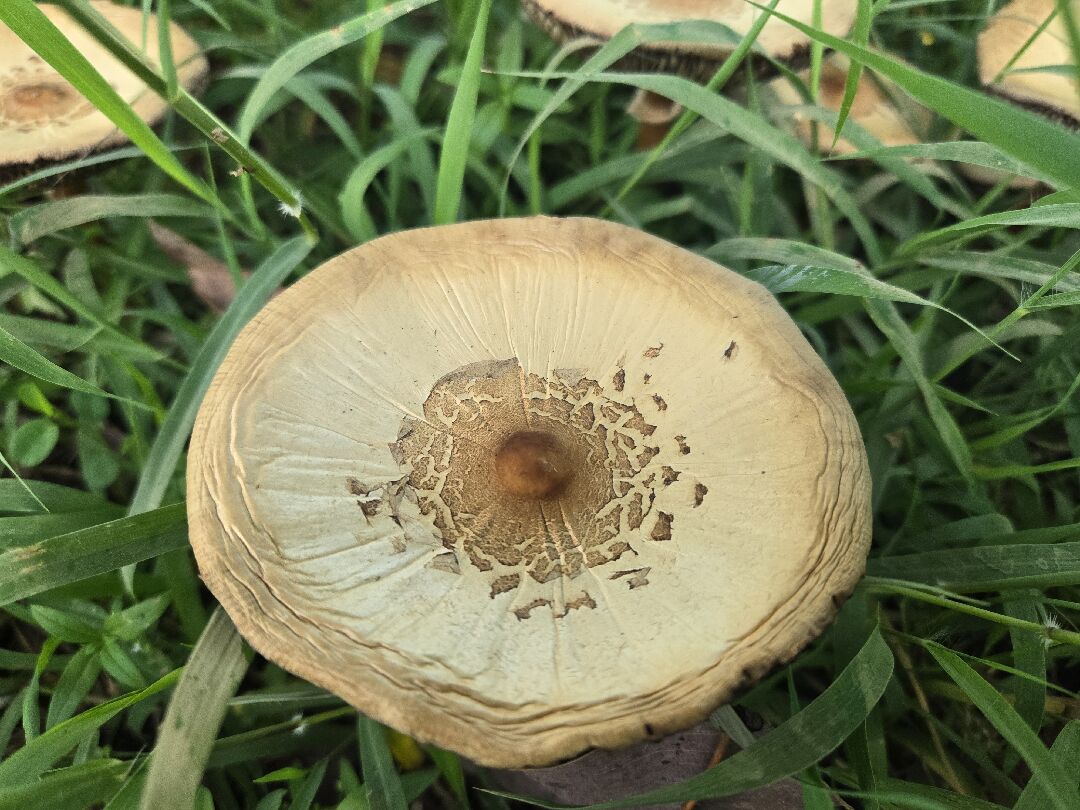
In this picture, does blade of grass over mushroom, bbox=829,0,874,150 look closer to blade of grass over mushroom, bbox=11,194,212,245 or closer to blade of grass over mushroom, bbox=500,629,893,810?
blade of grass over mushroom, bbox=500,629,893,810

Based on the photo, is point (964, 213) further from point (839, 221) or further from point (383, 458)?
point (383, 458)

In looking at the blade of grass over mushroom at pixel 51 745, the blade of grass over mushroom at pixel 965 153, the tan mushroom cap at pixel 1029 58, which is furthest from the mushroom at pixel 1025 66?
the blade of grass over mushroom at pixel 51 745

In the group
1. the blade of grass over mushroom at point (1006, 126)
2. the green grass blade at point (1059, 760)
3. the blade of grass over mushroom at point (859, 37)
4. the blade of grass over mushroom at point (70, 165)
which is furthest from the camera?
the blade of grass over mushroom at point (70, 165)

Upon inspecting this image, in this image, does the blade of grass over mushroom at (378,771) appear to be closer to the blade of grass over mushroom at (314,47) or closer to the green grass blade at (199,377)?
the green grass blade at (199,377)

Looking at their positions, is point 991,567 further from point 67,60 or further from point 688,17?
point 67,60

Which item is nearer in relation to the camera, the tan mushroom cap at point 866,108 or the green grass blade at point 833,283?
the green grass blade at point 833,283

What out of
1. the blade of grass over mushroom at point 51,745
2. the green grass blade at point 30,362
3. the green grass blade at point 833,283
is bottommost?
the blade of grass over mushroom at point 51,745

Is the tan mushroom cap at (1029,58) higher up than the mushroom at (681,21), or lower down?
lower down
